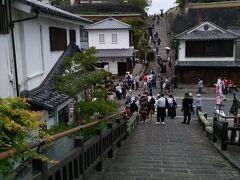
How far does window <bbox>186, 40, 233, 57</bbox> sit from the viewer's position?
3653 cm

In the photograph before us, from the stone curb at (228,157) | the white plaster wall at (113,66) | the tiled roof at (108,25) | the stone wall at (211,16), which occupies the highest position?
the stone wall at (211,16)

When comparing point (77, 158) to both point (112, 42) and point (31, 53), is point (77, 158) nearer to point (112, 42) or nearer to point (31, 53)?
point (31, 53)

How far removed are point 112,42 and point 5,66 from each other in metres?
31.7

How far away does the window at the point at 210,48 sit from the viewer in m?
36.5

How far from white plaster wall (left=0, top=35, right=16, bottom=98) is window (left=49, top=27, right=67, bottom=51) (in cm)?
477

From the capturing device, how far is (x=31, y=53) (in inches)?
509

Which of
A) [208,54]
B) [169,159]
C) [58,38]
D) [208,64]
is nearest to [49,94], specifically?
[58,38]

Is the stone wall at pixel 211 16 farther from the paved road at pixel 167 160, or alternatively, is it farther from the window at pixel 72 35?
the paved road at pixel 167 160

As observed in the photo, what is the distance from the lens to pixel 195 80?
37.9 m

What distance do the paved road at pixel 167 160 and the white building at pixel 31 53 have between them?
12.4ft

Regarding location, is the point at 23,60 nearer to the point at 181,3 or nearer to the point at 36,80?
the point at 36,80

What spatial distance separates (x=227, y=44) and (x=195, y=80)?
5213mm

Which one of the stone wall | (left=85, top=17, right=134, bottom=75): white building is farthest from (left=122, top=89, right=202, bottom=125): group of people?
the stone wall

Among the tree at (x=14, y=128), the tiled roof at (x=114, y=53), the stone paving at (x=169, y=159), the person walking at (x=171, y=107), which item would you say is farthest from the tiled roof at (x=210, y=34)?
the tree at (x=14, y=128)
